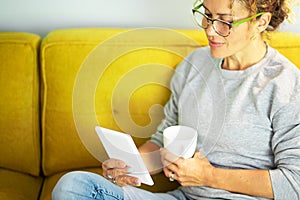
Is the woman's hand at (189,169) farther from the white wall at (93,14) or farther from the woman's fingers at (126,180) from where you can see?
the white wall at (93,14)

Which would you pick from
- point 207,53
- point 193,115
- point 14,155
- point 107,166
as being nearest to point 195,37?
point 207,53

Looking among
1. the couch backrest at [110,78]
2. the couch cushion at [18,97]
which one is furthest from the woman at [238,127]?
the couch cushion at [18,97]

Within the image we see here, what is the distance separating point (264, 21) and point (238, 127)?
30cm

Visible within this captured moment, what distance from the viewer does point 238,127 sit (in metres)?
1.32

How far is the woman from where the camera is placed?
1247 millimetres

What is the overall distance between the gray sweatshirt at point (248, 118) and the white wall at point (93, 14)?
397mm

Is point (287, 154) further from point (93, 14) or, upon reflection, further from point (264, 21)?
point (93, 14)

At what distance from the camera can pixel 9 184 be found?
1.56 m

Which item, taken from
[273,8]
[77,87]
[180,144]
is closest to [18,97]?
[77,87]

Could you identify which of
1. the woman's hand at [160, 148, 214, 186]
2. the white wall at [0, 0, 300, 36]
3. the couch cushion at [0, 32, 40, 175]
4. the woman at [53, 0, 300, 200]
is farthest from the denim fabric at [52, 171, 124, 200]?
the white wall at [0, 0, 300, 36]

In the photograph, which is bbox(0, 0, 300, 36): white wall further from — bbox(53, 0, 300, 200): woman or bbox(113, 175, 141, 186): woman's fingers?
bbox(113, 175, 141, 186): woman's fingers

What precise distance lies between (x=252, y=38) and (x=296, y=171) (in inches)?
15.1

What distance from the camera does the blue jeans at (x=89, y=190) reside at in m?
1.25

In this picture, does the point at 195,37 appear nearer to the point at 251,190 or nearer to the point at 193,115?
the point at 193,115
